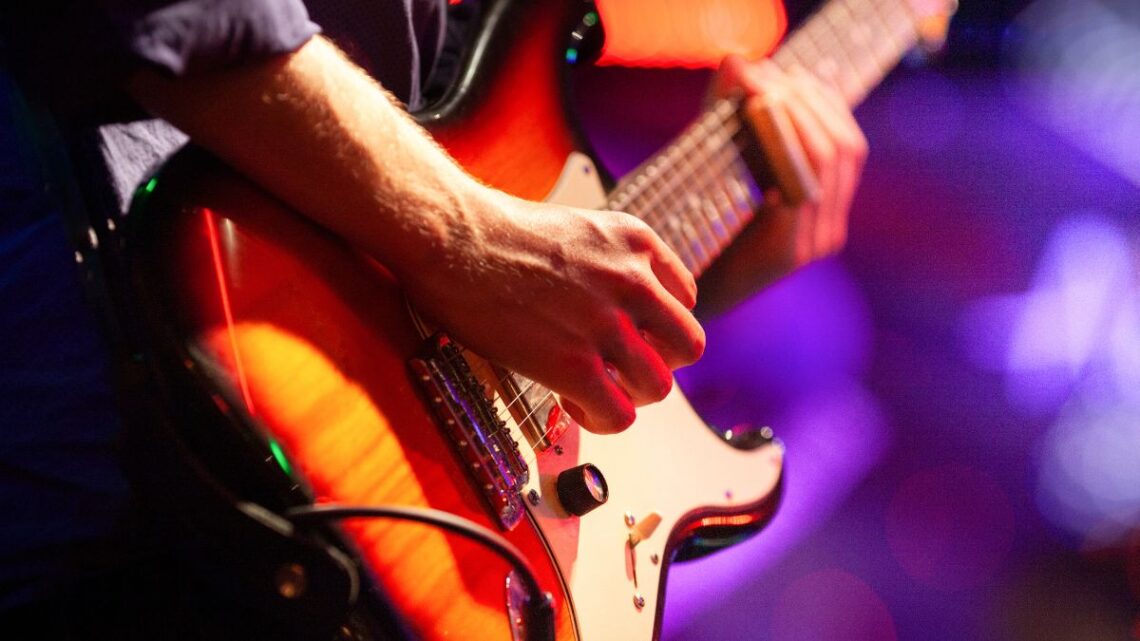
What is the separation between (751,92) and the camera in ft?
3.07

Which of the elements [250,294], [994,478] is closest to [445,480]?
[250,294]

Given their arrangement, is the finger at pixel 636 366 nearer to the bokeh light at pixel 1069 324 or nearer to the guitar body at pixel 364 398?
the guitar body at pixel 364 398

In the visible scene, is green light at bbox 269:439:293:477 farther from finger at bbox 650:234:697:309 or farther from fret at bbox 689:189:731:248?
fret at bbox 689:189:731:248

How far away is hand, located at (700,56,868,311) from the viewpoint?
969 mm

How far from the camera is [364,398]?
467 millimetres

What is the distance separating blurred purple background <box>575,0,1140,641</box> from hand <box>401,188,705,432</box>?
0.88 m

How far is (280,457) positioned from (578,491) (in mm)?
273

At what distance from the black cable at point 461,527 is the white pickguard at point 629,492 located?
102mm

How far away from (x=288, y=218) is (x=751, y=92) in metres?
0.68

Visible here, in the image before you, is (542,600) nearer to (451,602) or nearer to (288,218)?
(451,602)

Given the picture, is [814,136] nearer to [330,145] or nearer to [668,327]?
[668,327]

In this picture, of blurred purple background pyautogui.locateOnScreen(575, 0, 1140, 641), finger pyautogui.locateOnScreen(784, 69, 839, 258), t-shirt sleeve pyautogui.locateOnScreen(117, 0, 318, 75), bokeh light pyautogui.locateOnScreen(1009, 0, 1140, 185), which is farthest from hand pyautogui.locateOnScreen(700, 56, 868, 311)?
bokeh light pyautogui.locateOnScreen(1009, 0, 1140, 185)

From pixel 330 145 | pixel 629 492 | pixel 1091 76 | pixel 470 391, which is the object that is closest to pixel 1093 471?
pixel 1091 76

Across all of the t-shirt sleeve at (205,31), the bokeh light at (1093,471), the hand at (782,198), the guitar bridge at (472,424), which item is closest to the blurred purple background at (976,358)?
the bokeh light at (1093,471)
